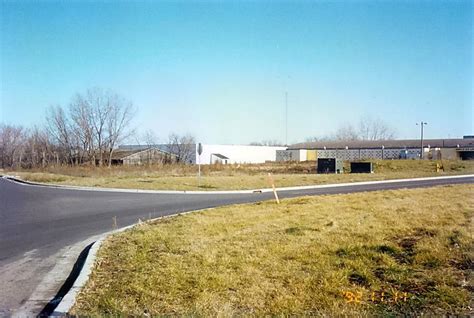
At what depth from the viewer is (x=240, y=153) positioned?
237 feet

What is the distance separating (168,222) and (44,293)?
5157 millimetres

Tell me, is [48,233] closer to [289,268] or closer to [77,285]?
[77,285]

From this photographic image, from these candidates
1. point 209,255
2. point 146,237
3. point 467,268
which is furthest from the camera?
point 146,237

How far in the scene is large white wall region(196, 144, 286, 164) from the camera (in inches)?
2616

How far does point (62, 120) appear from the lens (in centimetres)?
6034

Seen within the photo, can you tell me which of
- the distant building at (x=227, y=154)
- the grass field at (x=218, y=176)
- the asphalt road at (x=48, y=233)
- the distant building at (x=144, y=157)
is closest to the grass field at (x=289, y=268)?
the asphalt road at (x=48, y=233)

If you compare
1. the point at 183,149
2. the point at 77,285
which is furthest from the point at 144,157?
the point at 77,285

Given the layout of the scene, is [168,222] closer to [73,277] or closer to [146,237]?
[146,237]

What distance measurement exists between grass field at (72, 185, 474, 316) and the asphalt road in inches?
26.9

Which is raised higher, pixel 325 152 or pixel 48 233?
pixel 325 152

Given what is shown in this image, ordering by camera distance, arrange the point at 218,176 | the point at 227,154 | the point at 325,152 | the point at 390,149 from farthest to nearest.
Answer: the point at 325,152
the point at 390,149
the point at 227,154
the point at 218,176

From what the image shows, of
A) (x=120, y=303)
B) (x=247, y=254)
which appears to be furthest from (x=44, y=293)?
(x=247, y=254)
